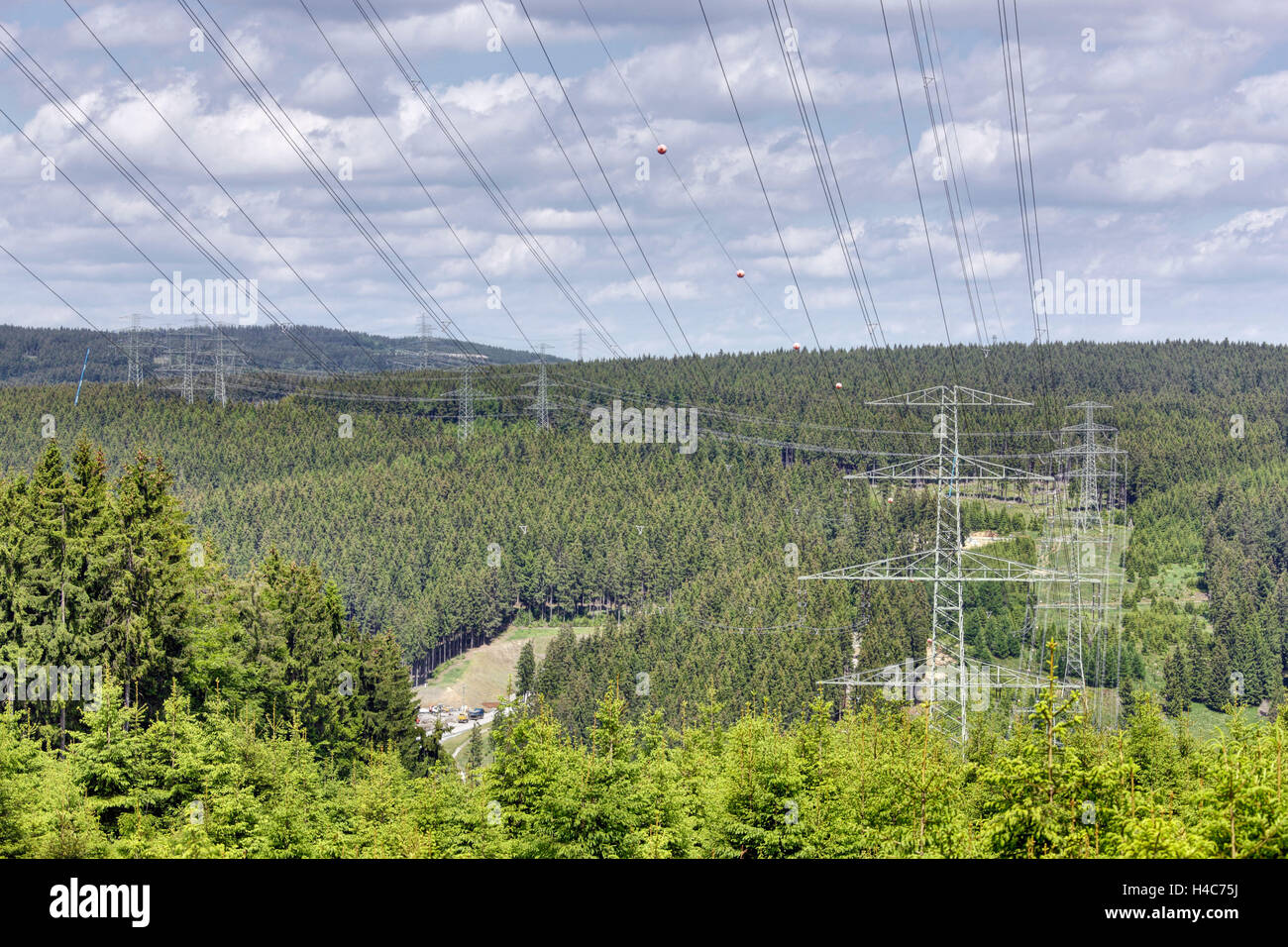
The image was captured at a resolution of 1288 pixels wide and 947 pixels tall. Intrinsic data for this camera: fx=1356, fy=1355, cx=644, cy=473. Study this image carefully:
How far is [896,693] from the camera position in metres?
54.8

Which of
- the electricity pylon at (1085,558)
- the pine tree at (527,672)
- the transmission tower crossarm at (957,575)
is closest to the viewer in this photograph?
the transmission tower crossarm at (957,575)

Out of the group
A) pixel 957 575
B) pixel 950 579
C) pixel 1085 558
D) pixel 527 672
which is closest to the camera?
pixel 957 575

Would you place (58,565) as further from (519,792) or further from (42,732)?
(519,792)

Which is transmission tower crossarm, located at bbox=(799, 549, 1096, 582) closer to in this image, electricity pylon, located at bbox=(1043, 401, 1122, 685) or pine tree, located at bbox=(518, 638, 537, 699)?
electricity pylon, located at bbox=(1043, 401, 1122, 685)

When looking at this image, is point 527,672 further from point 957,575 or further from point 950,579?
point 957,575

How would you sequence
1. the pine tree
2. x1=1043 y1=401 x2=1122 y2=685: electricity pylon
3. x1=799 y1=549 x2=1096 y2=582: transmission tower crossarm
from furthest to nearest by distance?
the pine tree, x1=1043 y1=401 x2=1122 y2=685: electricity pylon, x1=799 y1=549 x2=1096 y2=582: transmission tower crossarm

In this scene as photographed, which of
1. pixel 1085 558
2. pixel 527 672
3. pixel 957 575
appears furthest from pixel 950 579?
pixel 527 672

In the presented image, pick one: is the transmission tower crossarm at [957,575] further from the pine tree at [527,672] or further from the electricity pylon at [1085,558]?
the pine tree at [527,672]

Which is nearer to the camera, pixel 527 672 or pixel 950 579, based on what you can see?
pixel 950 579

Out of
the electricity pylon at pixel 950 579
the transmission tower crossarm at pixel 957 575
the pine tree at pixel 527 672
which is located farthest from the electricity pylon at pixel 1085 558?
the pine tree at pixel 527 672

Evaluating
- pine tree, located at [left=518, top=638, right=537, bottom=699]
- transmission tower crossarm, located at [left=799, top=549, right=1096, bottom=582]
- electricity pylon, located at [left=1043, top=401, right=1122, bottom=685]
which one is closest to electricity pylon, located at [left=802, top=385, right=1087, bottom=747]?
transmission tower crossarm, located at [left=799, top=549, right=1096, bottom=582]

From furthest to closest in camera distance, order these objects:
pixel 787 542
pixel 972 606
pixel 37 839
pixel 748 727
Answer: pixel 787 542 → pixel 972 606 → pixel 748 727 → pixel 37 839
